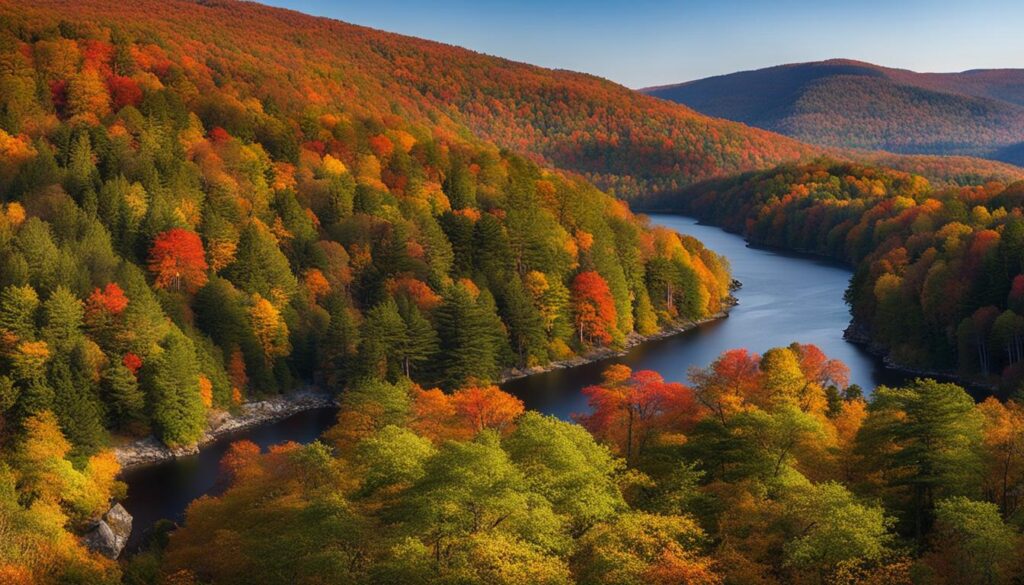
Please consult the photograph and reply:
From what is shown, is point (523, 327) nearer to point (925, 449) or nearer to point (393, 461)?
point (393, 461)

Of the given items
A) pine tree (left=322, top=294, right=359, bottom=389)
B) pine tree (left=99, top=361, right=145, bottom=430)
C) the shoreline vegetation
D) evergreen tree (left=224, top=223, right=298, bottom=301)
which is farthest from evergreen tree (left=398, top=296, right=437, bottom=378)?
pine tree (left=99, top=361, right=145, bottom=430)

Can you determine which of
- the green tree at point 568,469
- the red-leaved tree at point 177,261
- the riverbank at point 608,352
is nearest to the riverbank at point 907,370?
the riverbank at point 608,352

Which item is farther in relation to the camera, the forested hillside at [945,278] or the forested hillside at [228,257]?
the forested hillside at [945,278]

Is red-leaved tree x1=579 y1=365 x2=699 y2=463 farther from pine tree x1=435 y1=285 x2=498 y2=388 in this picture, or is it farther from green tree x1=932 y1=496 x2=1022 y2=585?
pine tree x1=435 y1=285 x2=498 y2=388

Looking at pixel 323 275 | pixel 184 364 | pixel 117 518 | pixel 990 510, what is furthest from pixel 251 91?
pixel 990 510

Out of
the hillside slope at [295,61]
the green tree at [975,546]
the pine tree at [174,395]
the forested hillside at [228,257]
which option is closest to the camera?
the green tree at [975,546]

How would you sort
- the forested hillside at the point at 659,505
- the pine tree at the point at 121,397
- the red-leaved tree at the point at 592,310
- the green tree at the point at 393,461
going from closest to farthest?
the forested hillside at the point at 659,505, the green tree at the point at 393,461, the pine tree at the point at 121,397, the red-leaved tree at the point at 592,310

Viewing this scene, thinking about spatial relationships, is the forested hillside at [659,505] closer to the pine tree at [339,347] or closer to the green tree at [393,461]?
the green tree at [393,461]
